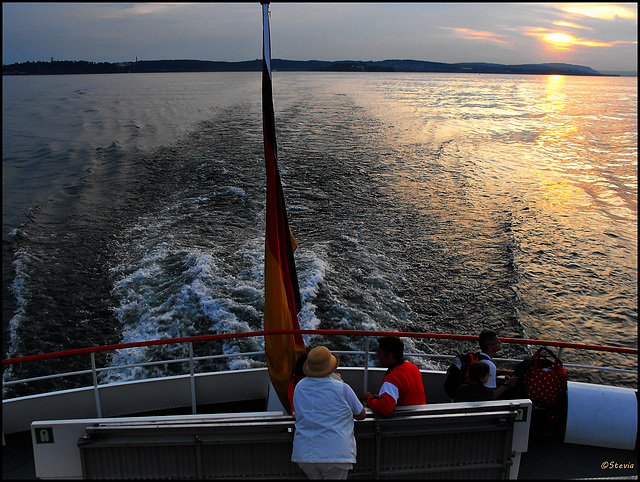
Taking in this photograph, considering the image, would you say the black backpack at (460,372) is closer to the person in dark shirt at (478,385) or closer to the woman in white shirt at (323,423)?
the person in dark shirt at (478,385)

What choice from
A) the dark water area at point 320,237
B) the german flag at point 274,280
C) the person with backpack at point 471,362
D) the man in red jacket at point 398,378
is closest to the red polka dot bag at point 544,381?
the person with backpack at point 471,362

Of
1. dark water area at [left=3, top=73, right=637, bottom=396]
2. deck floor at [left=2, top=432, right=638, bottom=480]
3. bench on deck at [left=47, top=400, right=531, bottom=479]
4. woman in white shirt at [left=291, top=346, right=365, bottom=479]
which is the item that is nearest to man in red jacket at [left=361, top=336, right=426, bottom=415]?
bench on deck at [left=47, top=400, right=531, bottom=479]

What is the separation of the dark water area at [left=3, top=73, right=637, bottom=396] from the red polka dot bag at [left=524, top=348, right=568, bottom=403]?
5.18 m

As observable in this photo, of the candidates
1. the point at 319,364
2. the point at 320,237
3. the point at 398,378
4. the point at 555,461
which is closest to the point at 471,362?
the point at 398,378

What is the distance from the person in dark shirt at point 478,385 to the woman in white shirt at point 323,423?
113 cm

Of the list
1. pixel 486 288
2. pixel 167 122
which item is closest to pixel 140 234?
pixel 486 288

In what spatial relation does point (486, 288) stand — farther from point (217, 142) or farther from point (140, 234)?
point (217, 142)

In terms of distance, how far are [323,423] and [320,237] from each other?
37.5ft

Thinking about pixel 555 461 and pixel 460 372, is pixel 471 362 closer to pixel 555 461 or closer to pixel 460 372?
pixel 460 372

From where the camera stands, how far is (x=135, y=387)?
4.32 meters

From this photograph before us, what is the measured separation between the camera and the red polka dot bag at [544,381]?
12.4 ft

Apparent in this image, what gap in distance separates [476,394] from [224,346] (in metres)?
5.87

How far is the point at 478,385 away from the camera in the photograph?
336 cm

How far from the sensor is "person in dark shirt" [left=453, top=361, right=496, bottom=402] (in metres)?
3.34
